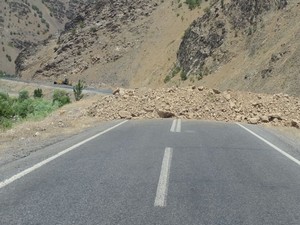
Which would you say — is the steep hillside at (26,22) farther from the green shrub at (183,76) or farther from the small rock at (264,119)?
the small rock at (264,119)

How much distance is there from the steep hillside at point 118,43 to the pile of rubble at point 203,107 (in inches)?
1407

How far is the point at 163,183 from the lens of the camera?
743 centimetres


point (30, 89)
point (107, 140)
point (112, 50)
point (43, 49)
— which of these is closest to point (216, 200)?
point (107, 140)

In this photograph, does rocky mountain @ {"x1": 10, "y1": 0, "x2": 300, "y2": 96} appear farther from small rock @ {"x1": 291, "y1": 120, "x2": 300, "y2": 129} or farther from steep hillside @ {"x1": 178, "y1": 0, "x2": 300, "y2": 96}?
small rock @ {"x1": 291, "y1": 120, "x2": 300, "y2": 129}

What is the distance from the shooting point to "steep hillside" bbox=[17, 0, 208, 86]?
64.6 metres

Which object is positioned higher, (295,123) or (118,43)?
A: (118,43)

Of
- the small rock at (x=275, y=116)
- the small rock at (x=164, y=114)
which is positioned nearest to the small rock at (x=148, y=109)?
the small rock at (x=164, y=114)

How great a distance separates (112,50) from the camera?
71562 mm

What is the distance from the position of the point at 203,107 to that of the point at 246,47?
23449mm

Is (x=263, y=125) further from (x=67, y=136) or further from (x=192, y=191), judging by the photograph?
(x=192, y=191)

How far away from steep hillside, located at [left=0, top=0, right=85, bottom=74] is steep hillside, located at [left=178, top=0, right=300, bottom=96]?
90556mm

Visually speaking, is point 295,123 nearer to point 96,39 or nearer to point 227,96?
point 227,96

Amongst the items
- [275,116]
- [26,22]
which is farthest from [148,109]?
[26,22]

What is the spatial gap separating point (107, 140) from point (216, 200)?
6.65 meters
